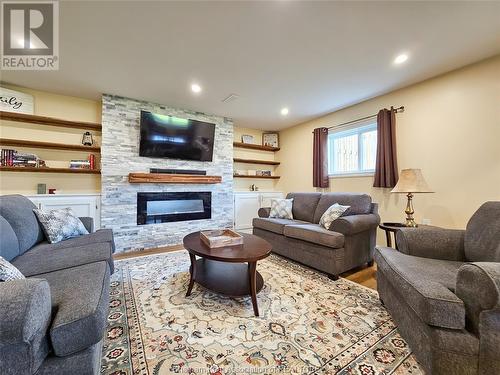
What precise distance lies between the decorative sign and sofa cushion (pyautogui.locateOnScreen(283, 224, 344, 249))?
4.03 meters

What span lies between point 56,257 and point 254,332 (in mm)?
1549

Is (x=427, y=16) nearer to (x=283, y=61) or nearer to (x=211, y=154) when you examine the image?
(x=283, y=61)

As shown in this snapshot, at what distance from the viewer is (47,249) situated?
1.78 m

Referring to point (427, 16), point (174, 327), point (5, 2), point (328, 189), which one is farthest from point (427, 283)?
point (5, 2)

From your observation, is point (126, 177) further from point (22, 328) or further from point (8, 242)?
point (22, 328)

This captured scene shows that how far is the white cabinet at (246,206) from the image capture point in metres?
4.61

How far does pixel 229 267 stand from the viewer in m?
2.22

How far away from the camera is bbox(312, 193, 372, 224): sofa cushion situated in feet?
9.08

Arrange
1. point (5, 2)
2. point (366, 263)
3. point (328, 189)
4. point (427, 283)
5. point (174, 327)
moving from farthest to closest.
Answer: point (328, 189), point (366, 263), point (5, 2), point (174, 327), point (427, 283)

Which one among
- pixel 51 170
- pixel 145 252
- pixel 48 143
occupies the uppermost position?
pixel 48 143

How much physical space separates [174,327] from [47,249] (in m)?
1.27

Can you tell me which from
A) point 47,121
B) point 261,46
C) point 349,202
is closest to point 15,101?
point 47,121

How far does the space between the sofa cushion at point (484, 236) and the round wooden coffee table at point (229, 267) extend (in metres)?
1.50

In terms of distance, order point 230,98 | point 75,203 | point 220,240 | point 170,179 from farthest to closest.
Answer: point 170,179 → point 230,98 → point 75,203 → point 220,240
